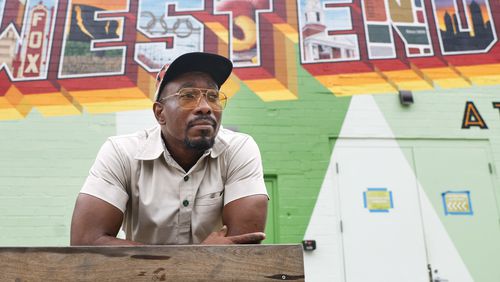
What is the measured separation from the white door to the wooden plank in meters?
3.84

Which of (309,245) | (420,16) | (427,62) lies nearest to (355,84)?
(427,62)

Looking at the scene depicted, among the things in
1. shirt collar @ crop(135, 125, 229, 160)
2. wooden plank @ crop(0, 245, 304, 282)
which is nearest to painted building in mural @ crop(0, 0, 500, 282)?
shirt collar @ crop(135, 125, 229, 160)

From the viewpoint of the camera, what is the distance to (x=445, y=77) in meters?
→ 5.69

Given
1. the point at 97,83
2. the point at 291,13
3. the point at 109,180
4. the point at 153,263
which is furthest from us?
the point at 291,13

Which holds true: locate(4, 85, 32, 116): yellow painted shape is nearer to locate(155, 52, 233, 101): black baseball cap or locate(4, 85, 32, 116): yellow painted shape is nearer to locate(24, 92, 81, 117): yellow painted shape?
locate(24, 92, 81, 117): yellow painted shape

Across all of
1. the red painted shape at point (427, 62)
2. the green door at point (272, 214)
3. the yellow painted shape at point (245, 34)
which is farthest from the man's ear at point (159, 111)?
the red painted shape at point (427, 62)

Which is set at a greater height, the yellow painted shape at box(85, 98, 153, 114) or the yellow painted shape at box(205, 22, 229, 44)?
the yellow painted shape at box(205, 22, 229, 44)

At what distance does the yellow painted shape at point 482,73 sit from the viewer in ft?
18.7

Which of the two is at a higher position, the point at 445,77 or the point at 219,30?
the point at 219,30

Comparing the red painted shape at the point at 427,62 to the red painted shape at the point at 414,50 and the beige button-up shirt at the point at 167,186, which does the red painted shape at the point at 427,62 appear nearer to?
the red painted shape at the point at 414,50

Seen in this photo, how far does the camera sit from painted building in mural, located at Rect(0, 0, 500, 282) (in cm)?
495

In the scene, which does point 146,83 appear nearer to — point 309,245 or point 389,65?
point 309,245

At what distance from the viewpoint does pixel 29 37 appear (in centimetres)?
554

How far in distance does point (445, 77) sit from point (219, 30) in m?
2.87
